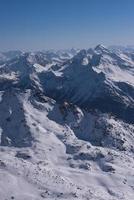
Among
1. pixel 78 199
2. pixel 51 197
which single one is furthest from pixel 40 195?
pixel 78 199

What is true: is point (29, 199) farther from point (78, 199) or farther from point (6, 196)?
point (78, 199)

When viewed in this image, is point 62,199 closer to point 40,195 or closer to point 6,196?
point 40,195

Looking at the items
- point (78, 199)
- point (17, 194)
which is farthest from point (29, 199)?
point (78, 199)

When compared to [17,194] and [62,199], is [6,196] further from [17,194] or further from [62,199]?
[62,199]

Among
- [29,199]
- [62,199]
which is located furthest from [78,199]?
[29,199]

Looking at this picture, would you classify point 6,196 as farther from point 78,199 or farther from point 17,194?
point 78,199
